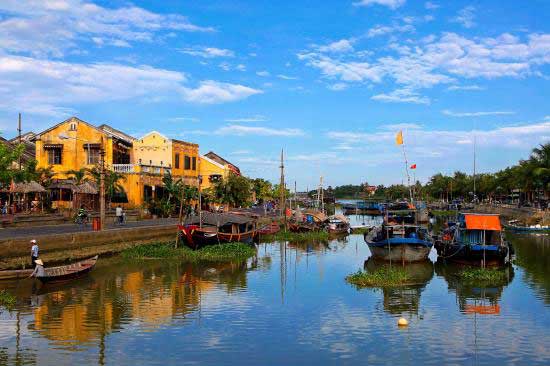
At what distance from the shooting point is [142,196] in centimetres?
5200

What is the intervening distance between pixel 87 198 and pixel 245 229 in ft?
52.4

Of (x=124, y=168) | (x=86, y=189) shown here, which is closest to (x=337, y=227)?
(x=124, y=168)

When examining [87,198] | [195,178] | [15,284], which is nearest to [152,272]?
[15,284]

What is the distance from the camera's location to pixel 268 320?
1888cm

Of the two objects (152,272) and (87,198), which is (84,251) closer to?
(152,272)

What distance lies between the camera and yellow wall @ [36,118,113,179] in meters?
52.8

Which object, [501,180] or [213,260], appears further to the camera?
[501,180]

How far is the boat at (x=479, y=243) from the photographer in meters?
31.3

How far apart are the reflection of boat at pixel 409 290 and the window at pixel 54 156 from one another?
109 ft

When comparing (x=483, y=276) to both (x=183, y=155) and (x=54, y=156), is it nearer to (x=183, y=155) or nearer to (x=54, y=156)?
(x=183, y=155)

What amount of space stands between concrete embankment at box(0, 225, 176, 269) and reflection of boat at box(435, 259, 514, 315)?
1960cm

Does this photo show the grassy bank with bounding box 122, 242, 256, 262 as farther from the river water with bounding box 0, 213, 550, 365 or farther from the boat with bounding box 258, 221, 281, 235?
the boat with bounding box 258, 221, 281, 235

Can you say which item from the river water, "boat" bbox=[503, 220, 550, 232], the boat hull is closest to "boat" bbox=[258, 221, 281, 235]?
the boat hull

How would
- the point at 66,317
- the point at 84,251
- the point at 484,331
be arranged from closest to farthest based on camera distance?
1. the point at 484,331
2. the point at 66,317
3. the point at 84,251
